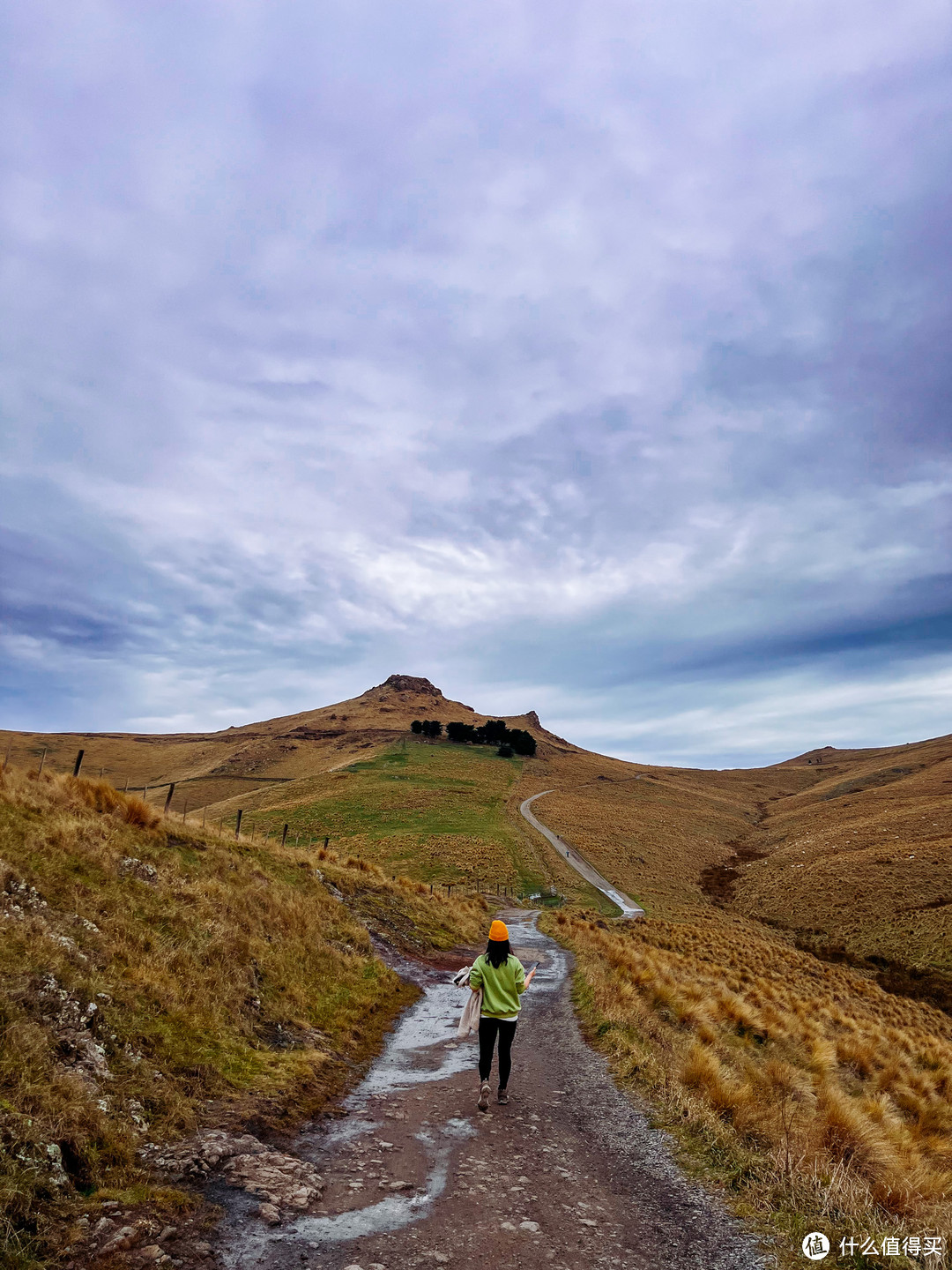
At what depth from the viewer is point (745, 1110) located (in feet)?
25.9

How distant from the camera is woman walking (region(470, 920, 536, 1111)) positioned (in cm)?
865

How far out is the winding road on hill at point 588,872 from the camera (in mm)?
48041

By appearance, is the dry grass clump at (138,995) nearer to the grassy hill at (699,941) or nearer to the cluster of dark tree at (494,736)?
the grassy hill at (699,941)

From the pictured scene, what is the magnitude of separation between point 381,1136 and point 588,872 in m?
57.2

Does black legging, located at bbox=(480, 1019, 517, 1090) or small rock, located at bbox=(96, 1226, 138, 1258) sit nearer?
small rock, located at bbox=(96, 1226, 138, 1258)

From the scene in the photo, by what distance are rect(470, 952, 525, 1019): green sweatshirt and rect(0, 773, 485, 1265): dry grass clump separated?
8.45ft

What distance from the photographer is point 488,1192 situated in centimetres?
614

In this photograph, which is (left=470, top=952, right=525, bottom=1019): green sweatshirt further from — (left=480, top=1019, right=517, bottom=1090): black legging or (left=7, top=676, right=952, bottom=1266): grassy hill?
(left=7, top=676, right=952, bottom=1266): grassy hill

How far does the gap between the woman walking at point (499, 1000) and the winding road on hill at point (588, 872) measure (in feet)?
128

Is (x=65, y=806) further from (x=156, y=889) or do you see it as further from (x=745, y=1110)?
(x=745, y=1110)

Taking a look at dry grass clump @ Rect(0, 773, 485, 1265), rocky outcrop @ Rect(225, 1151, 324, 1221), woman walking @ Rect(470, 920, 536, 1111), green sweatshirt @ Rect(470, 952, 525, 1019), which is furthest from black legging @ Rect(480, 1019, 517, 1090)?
rocky outcrop @ Rect(225, 1151, 324, 1221)

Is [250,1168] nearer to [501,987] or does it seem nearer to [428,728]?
[501,987]

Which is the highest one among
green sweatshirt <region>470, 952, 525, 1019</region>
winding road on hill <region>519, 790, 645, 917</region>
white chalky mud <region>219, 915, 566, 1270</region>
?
green sweatshirt <region>470, 952, 525, 1019</region>

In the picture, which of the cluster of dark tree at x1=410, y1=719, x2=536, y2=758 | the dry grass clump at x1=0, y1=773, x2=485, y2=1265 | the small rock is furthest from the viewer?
the cluster of dark tree at x1=410, y1=719, x2=536, y2=758
